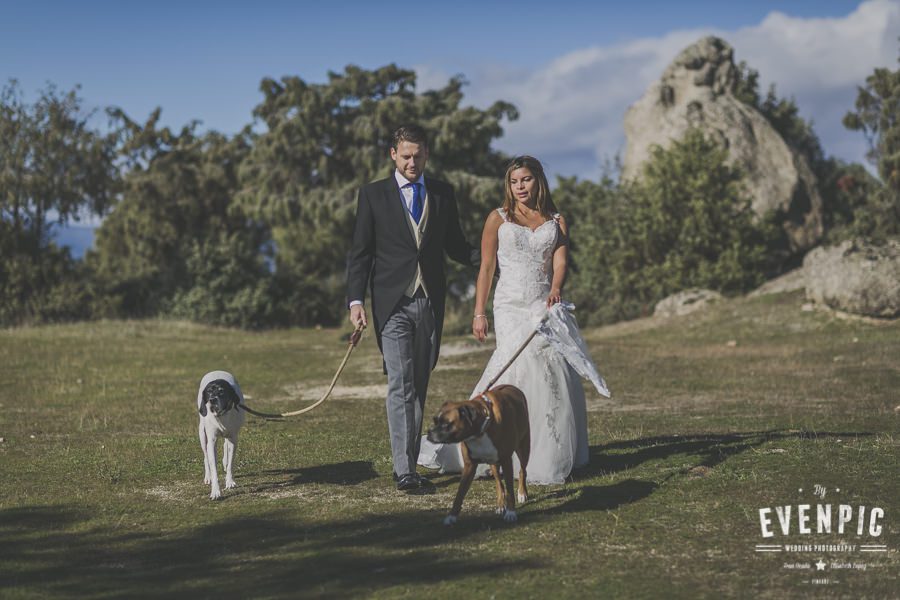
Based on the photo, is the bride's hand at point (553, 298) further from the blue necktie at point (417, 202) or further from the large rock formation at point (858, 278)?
the large rock formation at point (858, 278)

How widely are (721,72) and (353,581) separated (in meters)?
34.9

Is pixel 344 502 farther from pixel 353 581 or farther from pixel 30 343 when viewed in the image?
pixel 30 343

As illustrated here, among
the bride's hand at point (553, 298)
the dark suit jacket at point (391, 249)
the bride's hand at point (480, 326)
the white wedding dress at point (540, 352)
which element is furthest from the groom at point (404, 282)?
the bride's hand at point (553, 298)

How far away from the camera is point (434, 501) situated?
8.12m

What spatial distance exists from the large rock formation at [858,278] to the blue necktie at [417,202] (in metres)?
18.0

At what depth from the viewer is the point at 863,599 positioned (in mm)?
5441

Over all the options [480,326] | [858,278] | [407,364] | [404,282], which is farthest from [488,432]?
[858,278]

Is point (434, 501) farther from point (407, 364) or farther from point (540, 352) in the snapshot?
point (540, 352)

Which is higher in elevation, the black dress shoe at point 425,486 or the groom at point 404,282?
the groom at point 404,282

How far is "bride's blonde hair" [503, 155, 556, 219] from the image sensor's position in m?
8.70

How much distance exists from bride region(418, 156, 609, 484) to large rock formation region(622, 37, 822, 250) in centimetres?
2439

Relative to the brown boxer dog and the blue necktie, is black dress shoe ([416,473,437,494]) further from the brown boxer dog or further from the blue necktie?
the blue necktie

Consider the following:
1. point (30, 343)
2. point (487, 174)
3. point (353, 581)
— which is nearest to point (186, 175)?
point (487, 174)

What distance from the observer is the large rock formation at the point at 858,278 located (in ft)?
77.0
